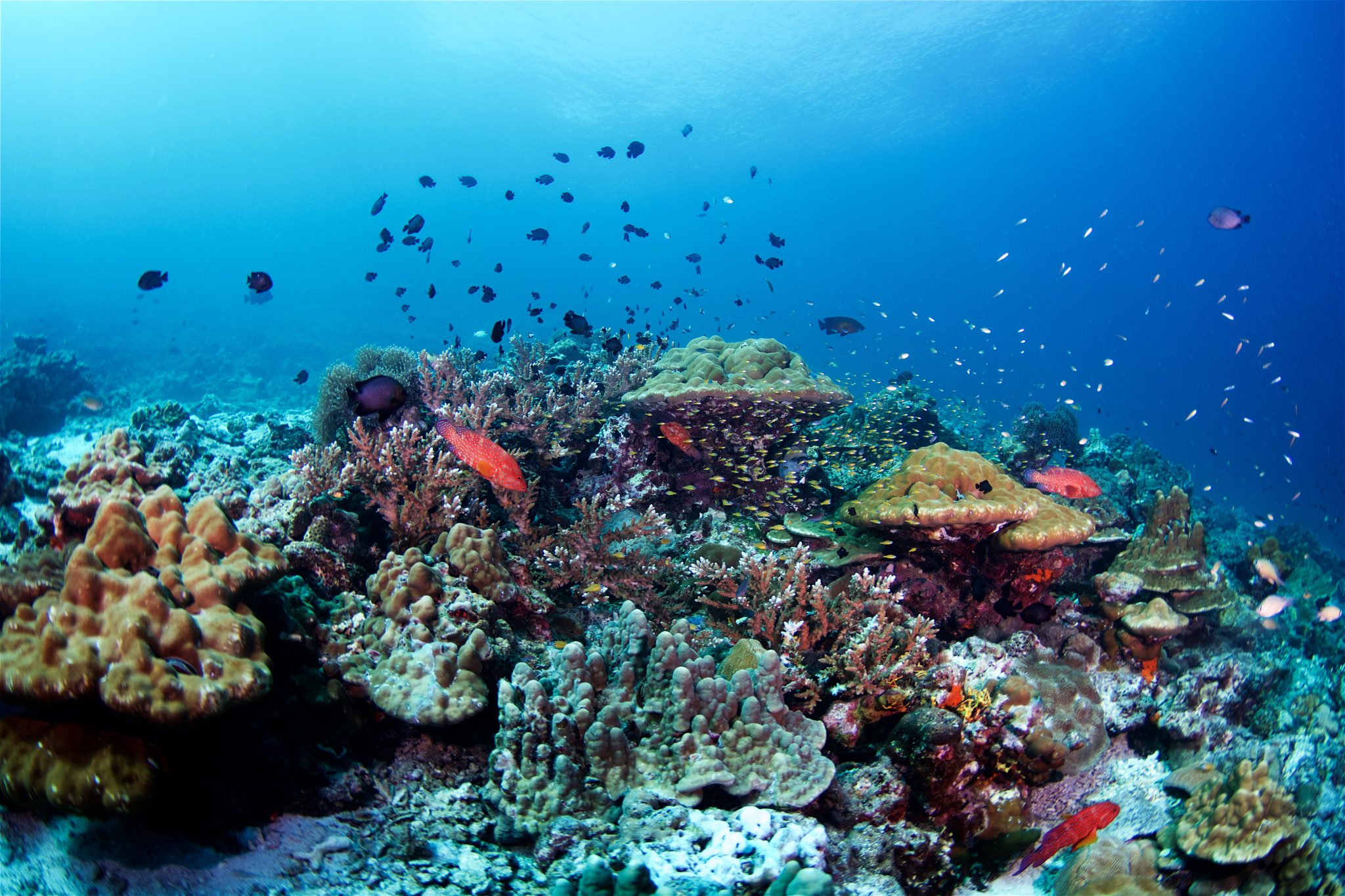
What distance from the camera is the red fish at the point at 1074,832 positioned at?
3.90 m

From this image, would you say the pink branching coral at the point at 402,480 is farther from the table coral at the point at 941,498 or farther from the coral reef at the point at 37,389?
the coral reef at the point at 37,389

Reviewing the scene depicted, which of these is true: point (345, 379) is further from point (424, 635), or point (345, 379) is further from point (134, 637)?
point (134, 637)

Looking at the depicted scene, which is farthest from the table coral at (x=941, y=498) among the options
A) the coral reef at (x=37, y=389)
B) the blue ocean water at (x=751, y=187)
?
the coral reef at (x=37, y=389)

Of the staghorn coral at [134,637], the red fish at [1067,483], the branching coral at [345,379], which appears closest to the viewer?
the staghorn coral at [134,637]

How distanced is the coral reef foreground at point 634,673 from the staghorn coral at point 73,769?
11 millimetres

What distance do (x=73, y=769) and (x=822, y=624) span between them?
4.37 meters

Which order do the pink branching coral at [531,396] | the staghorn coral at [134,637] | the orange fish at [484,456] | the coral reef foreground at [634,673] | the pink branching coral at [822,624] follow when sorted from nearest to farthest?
the staghorn coral at [134,637]
the coral reef foreground at [634,673]
the pink branching coral at [822,624]
the orange fish at [484,456]
the pink branching coral at [531,396]

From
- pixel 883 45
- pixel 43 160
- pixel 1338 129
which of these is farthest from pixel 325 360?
pixel 43 160

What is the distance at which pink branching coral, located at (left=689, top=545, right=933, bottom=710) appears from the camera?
419 cm

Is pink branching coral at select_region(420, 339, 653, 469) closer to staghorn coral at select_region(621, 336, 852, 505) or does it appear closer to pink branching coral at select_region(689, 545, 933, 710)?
staghorn coral at select_region(621, 336, 852, 505)

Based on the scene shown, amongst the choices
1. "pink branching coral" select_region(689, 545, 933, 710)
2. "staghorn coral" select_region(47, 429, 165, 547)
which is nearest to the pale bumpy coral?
"staghorn coral" select_region(47, 429, 165, 547)

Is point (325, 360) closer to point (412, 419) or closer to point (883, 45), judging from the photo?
point (412, 419)

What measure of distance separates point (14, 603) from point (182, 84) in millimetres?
176175

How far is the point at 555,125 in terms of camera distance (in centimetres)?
8538
